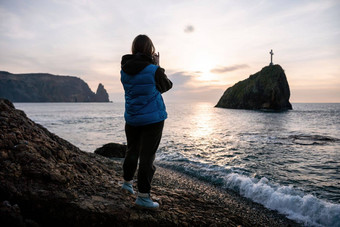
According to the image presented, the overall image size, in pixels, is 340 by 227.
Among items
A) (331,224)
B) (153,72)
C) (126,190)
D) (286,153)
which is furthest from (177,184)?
(286,153)

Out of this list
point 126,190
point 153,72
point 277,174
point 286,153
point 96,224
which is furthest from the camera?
point 286,153

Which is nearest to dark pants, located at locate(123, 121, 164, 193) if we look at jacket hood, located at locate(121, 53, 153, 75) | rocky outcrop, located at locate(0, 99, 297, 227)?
rocky outcrop, located at locate(0, 99, 297, 227)

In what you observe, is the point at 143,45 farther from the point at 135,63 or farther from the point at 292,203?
the point at 292,203

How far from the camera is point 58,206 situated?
2523 mm

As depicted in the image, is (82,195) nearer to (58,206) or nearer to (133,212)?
(58,206)

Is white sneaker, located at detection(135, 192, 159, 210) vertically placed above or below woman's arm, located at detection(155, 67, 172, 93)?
below

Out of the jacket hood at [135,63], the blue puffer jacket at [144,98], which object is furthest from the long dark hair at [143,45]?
the blue puffer jacket at [144,98]

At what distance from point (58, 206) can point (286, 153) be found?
12.6m

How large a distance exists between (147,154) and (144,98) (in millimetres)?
801

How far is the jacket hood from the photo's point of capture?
2.74 m

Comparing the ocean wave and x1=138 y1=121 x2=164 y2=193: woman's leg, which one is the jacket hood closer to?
x1=138 y1=121 x2=164 y2=193: woman's leg

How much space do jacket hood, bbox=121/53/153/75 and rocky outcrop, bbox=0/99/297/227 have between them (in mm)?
1892

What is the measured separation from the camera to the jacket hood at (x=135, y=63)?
274 cm

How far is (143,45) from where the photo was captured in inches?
113
